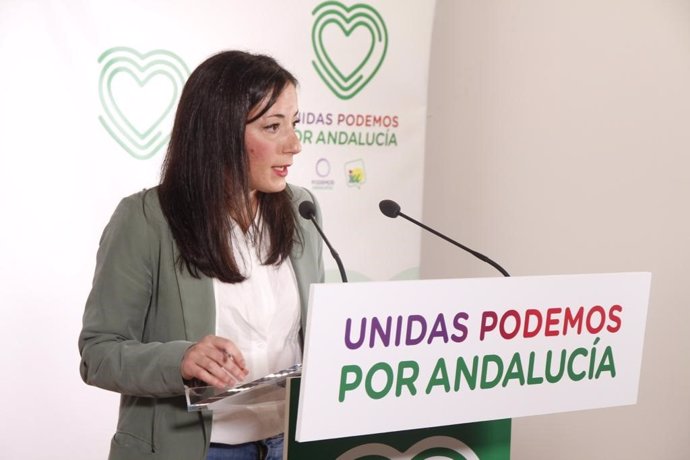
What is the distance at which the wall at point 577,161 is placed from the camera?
376 centimetres

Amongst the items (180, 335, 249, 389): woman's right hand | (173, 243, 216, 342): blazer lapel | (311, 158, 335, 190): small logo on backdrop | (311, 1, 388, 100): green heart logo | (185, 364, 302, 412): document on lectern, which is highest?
(311, 1, 388, 100): green heart logo

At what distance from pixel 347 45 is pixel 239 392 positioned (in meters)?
2.26

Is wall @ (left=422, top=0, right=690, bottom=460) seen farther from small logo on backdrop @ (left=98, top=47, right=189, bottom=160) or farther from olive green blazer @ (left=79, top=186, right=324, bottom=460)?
olive green blazer @ (left=79, top=186, right=324, bottom=460)

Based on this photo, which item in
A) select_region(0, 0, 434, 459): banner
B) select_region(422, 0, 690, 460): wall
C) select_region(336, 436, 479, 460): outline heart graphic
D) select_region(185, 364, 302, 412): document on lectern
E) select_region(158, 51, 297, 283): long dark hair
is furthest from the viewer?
select_region(422, 0, 690, 460): wall

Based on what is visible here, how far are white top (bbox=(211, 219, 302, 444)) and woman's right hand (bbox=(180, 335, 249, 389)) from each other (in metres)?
0.20

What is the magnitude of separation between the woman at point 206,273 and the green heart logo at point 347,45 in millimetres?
1572

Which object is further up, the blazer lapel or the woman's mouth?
the woman's mouth

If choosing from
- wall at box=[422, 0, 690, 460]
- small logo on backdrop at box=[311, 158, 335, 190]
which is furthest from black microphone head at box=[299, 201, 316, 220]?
wall at box=[422, 0, 690, 460]

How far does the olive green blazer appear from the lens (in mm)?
1658

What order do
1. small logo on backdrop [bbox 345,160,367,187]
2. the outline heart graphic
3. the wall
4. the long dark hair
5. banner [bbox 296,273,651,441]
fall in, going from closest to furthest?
banner [bbox 296,273,651,441] → the outline heart graphic → the long dark hair → small logo on backdrop [bbox 345,160,367,187] → the wall

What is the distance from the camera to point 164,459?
5.47 feet

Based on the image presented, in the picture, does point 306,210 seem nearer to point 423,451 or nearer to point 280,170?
point 280,170
